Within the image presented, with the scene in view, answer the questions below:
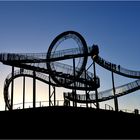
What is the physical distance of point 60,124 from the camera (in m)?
19.0

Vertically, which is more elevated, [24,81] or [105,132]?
[24,81]

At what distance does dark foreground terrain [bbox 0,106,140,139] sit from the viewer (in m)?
18.4

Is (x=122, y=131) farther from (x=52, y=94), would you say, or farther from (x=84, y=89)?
(x=52, y=94)

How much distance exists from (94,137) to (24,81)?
1562 centimetres

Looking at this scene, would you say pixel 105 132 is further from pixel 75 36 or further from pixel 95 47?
pixel 75 36

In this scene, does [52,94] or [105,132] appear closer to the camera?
[105,132]

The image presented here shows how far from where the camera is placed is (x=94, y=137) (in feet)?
60.2

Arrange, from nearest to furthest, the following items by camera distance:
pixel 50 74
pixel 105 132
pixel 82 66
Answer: pixel 105 132 → pixel 50 74 → pixel 82 66

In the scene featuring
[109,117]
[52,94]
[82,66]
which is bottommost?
[109,117]

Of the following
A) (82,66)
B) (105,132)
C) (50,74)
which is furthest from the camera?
(82,66)

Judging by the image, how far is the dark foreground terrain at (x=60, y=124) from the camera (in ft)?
60.4

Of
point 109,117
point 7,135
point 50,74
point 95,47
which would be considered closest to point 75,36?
point 95,47

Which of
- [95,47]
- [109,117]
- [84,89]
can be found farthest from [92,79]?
[109,117]

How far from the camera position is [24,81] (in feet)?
106
